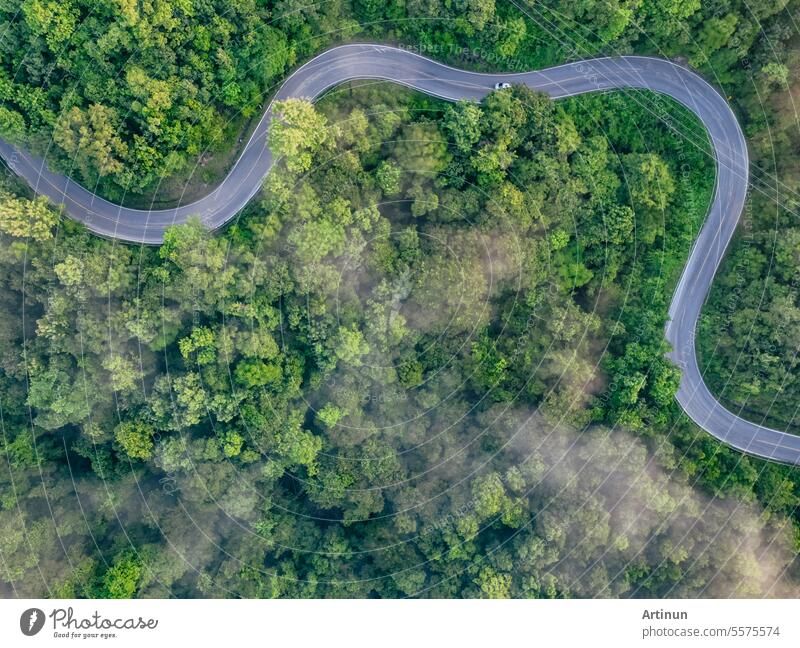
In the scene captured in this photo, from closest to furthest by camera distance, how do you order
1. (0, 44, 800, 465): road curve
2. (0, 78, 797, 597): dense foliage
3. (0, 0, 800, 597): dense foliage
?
(0, 0, 800, 597): dense foliage, (0, 78, 797, 597): dense foliage, (0, 44, 800, 465): road curve

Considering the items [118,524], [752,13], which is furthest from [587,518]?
[752,13]

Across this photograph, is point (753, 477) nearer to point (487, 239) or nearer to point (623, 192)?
point (623, 192)
